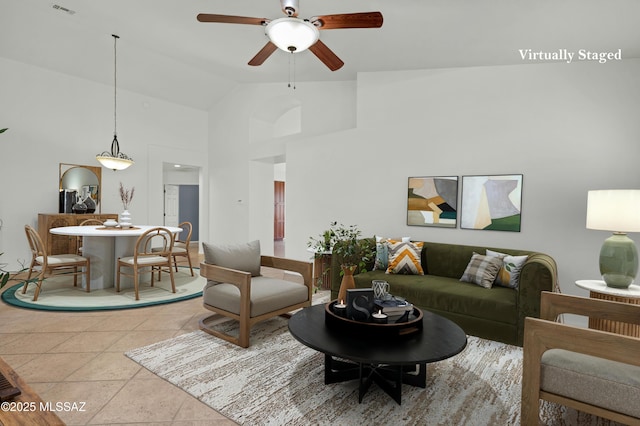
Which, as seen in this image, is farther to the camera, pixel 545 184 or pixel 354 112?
Answer: pixel 354 112

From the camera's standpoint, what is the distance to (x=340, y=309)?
7.84 ft

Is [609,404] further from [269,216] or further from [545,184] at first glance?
[269,216]

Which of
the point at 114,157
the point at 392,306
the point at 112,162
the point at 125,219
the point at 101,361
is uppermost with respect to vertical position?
the point at 114,157

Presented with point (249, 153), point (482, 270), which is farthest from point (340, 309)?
point (249, 153)

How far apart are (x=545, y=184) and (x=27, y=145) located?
7.27m

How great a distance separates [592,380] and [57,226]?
6.56m

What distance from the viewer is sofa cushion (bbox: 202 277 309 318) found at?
2803 millimetres

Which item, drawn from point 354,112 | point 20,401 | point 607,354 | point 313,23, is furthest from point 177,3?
point 607,354

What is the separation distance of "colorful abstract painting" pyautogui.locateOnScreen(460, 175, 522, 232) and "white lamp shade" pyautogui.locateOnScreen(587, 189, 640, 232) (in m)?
1.03

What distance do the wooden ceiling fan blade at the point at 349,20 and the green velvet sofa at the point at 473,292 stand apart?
7.50ft

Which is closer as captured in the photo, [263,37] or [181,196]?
[263,37]

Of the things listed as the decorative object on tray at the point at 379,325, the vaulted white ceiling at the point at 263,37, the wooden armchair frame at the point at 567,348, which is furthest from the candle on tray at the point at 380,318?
the vaulted white ceiling at the point at 263,37

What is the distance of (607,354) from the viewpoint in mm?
1495

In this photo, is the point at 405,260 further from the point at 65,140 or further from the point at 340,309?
the point at 65,140
